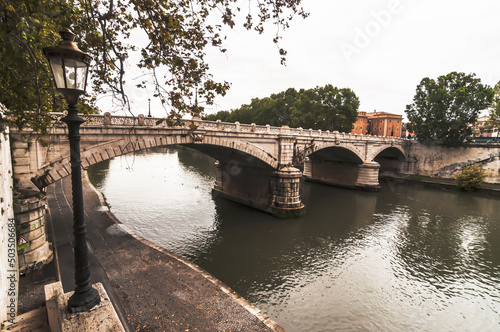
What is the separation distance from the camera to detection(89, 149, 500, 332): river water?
8.94 metres

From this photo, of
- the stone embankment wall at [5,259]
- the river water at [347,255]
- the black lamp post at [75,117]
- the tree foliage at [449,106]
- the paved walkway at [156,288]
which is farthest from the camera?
the tree foliage at [449,106]

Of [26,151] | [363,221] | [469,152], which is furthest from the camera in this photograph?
[469,152]

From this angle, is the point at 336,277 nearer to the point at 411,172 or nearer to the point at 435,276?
the point at 435,276

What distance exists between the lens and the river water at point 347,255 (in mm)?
8938

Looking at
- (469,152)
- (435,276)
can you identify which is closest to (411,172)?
(469,152)

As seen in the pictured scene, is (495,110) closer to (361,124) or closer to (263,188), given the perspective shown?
(263,188)

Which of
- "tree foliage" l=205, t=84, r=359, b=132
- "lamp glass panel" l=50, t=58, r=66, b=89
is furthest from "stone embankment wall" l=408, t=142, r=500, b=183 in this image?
"lamp glass panel" l=50, t=58, r=66, b=89

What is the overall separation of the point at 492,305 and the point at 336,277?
19.1ft

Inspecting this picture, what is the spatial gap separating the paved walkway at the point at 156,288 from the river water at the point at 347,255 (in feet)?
6.53

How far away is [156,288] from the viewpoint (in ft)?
26.1

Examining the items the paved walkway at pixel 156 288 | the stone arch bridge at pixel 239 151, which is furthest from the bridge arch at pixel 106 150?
the paved walkway at pixel 156 288

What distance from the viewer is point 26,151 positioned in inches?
361

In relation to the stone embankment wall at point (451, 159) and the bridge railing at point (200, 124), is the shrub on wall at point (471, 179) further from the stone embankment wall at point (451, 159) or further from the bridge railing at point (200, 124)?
the bridge railing at point (200, 124)

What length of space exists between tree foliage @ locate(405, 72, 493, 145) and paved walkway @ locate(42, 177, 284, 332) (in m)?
37.8
